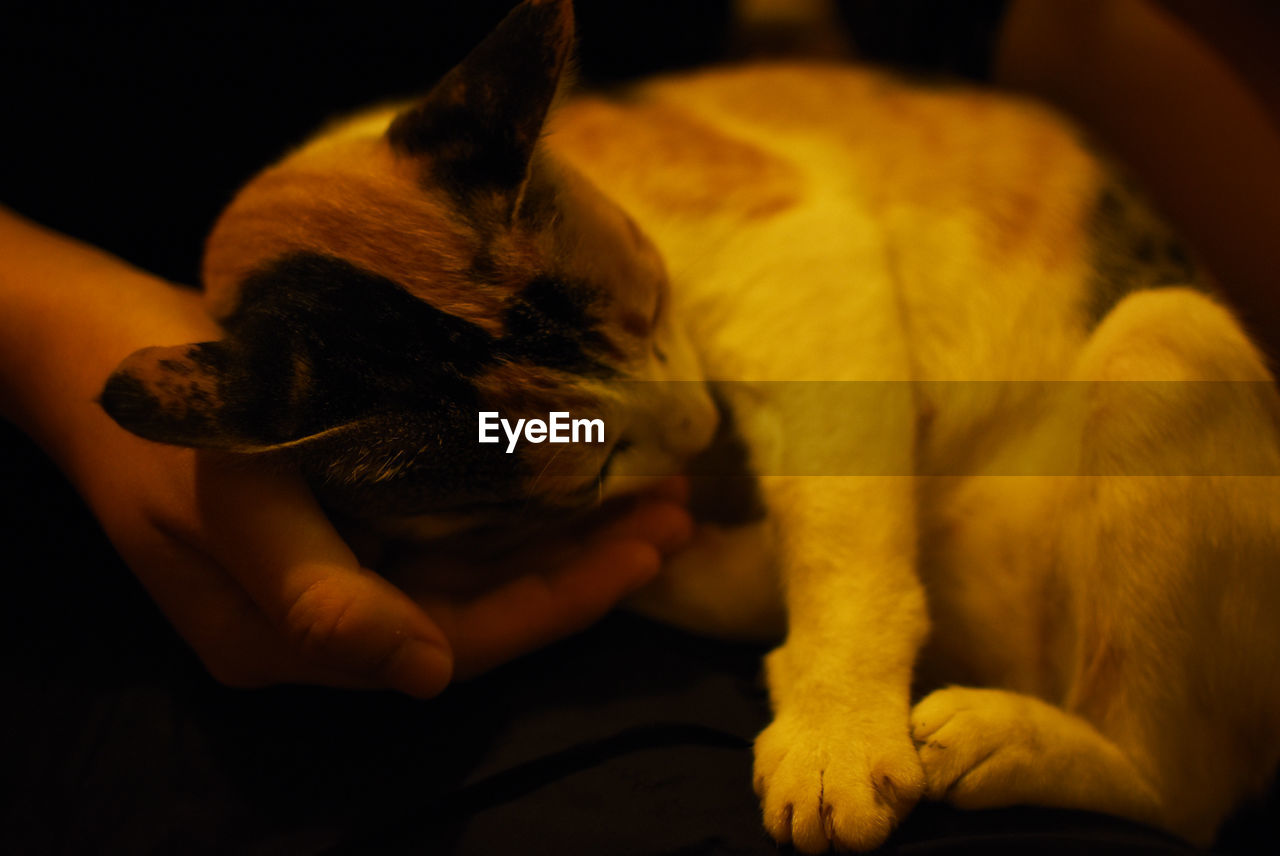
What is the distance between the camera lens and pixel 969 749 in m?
0.85

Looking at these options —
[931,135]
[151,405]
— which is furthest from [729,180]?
[151,405]

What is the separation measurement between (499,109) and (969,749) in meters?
0.87

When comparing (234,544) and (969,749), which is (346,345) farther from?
(969,749)

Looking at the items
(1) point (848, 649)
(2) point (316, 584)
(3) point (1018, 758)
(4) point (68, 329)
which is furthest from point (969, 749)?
(4) point (68, 329)

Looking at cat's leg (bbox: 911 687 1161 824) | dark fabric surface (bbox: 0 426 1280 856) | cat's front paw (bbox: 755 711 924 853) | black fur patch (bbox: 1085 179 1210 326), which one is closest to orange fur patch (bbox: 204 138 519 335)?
dark fabric surface (bbox: 0 426 1280 856)

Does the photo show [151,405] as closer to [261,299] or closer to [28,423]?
[261,299]

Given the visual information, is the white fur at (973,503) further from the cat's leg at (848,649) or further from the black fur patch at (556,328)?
the black fur patch at (556,328)

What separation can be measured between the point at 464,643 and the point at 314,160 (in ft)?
2.07

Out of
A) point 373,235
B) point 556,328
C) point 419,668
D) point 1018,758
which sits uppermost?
point 373,235

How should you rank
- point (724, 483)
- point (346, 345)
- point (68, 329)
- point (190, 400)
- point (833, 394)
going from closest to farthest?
1. point (190, 400)
2. point (346, 345)
3. point (68, 329)
4. point (833, 394)
5. point (724, 483)

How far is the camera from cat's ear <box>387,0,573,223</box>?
792 mm

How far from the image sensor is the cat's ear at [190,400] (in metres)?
0.63

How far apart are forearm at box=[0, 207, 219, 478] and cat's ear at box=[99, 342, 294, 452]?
18cm

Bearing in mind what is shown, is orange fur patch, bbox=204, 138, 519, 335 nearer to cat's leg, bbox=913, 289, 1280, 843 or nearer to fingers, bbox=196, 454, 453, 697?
fingers, bbox=196, 454, 453, 697
